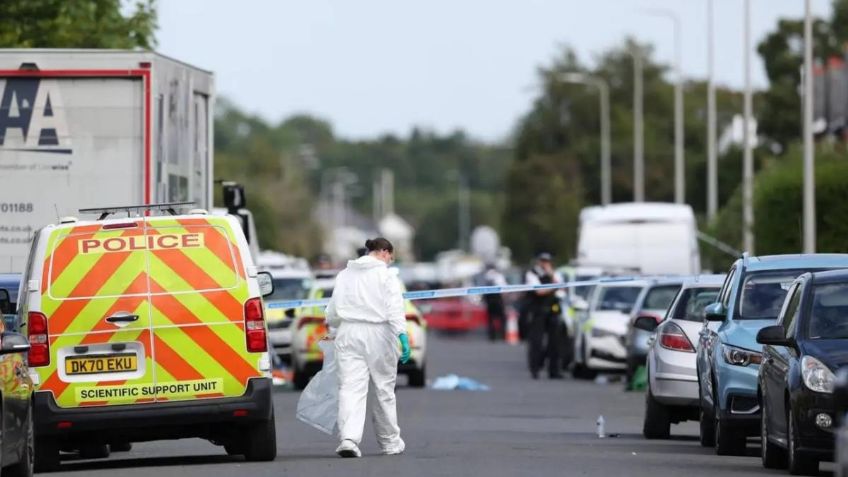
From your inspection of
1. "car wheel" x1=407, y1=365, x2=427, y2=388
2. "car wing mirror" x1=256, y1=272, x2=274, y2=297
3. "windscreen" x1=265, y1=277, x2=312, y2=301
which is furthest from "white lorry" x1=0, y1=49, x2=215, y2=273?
"windscreen" x1=265, y1=277, x2=312, y2=301

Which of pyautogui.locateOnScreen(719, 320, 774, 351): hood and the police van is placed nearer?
the police van

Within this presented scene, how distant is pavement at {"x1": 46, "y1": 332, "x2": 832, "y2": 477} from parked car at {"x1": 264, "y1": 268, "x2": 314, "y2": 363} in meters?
4.69

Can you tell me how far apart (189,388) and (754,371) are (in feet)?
13.7

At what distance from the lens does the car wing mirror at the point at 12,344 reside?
12.9 meters

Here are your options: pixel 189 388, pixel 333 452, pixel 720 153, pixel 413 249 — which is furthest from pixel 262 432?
pixel 413 249

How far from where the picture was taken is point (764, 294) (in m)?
17.3

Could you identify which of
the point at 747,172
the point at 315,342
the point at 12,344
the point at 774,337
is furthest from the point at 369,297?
the point at 747,172

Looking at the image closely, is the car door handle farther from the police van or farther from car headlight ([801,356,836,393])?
car headlight ([801,356,836,393])

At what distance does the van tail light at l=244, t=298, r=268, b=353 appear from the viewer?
15391 millimetres

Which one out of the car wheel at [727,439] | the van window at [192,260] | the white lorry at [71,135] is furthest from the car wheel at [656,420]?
the van window at [192,260]

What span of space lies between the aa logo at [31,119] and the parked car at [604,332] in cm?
1278

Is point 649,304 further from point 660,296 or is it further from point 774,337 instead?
point 774,337

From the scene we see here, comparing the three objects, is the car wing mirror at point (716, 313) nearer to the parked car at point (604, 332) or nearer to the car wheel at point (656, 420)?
the car wheel at point (656, 420)

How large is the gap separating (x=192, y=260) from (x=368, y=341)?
6.61ft
